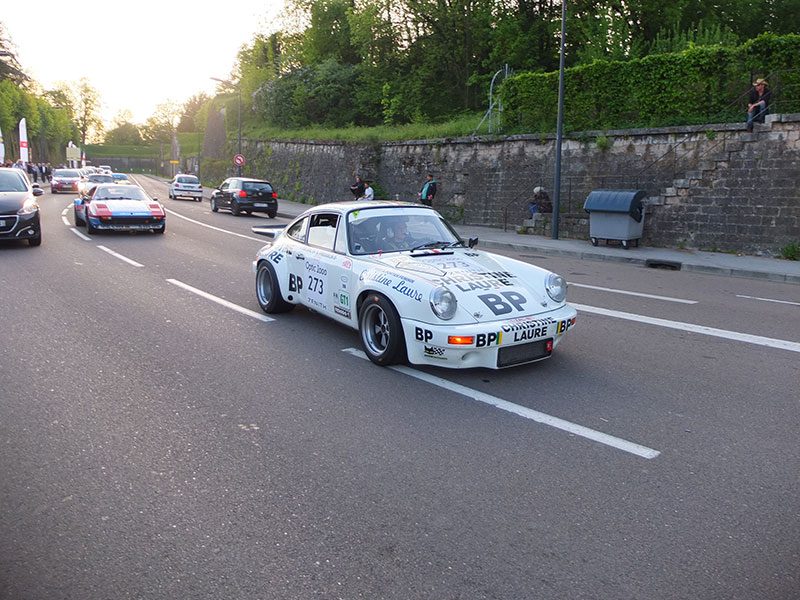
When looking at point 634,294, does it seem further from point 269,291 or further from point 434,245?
point 269,291

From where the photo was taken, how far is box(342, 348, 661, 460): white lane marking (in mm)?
4273

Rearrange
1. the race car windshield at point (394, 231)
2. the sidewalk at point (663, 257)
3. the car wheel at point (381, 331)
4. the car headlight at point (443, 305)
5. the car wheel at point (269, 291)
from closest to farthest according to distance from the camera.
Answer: the car headlight at point (443, 305)
the car wheel at point (381, 331)
the race car windshield at point (394, 231)
the car wheel at point (269, 291)
the sidewalk at point (663, 257)

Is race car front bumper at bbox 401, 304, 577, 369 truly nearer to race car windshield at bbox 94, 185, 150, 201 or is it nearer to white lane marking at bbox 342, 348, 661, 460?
white lane marking at bbox 342, 348, 661, 460

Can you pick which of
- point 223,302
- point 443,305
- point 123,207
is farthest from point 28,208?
point 443,305

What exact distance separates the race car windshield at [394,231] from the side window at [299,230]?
908 mm

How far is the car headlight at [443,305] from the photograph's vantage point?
5.51 meters

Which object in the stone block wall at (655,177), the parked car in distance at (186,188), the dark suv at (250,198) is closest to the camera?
the stone block wall at (655,177)

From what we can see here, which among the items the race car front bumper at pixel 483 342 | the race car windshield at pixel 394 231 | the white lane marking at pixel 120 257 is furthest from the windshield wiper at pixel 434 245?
the white lane marking at pixel 120 257

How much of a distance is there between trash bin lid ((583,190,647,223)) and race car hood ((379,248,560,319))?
10.8 metres

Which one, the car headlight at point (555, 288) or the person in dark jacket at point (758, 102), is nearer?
the car headlight at point (555, 288)

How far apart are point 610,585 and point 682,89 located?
58.8 ft

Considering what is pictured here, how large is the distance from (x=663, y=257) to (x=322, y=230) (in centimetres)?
1043

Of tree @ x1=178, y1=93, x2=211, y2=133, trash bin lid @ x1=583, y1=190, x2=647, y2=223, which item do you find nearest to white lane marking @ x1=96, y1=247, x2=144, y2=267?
trash bin lid @ x1=583, y1=190, x2=647, y2=223

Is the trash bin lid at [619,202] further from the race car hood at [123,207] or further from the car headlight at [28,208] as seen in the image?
the car headlight at [28,208]
